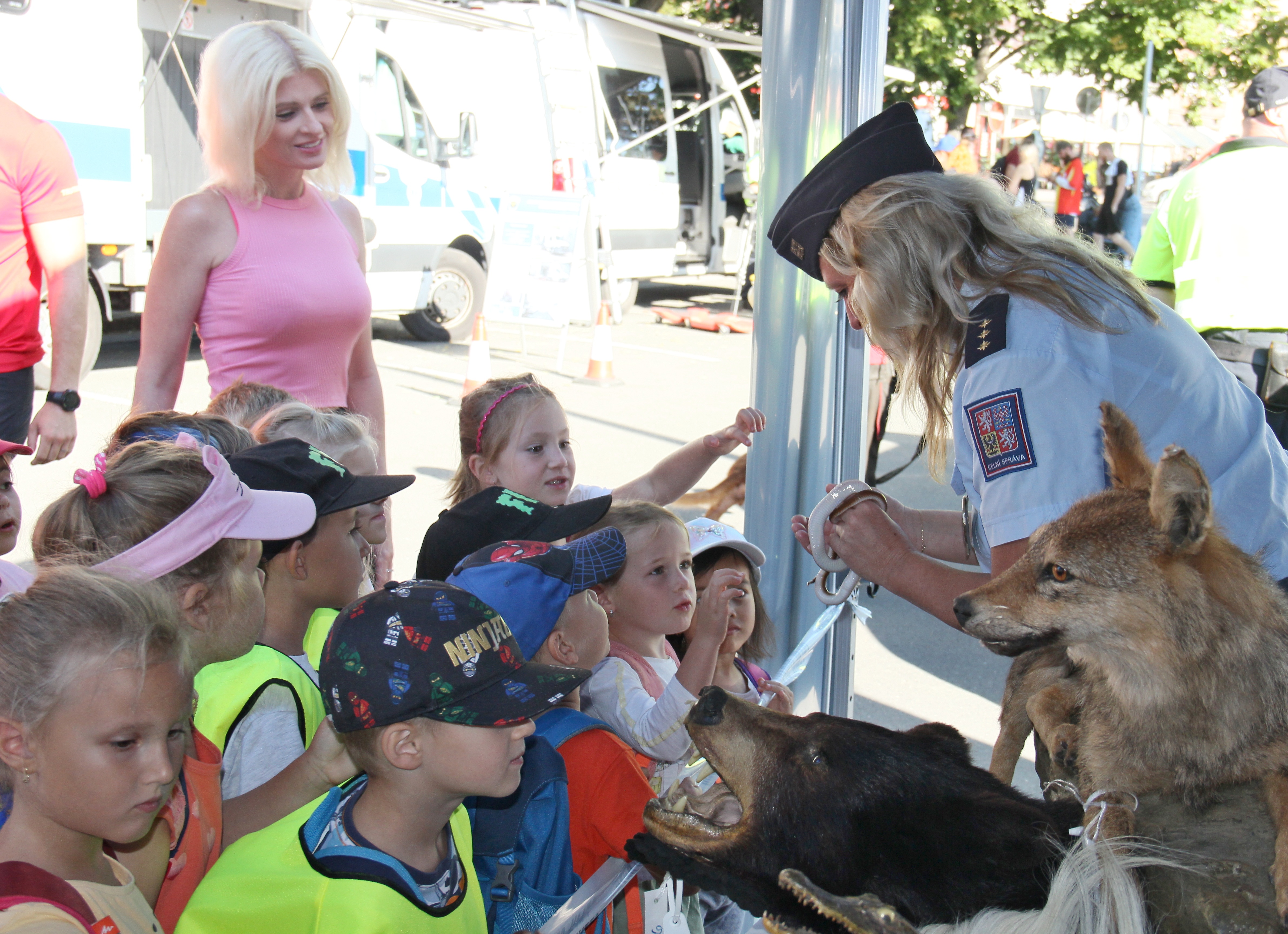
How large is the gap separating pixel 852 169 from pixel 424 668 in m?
1.49

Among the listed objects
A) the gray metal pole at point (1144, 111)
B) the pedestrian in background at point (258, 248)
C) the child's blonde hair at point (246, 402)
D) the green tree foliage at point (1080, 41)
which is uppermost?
the green tree foliage at point (1080, 41)

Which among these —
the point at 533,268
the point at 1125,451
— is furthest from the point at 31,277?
the point at 533,268

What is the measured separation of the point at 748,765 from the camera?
1.77m

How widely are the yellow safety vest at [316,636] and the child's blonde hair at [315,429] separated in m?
0.55

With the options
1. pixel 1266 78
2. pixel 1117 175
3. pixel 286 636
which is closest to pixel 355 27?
pixel 1266 78

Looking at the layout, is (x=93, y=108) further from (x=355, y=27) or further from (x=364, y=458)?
(x=364, y=458)

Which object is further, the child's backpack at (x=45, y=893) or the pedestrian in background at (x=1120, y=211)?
the pedestrian in background at (x=1120, y=211)

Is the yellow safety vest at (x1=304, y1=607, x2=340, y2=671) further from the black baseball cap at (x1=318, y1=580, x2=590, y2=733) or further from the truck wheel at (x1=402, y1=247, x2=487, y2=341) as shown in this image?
the truck wheel at (x1=402, y1=247, x2=487, y2=341)

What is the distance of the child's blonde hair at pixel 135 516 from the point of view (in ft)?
7.18

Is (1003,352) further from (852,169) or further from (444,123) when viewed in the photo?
(444,123)

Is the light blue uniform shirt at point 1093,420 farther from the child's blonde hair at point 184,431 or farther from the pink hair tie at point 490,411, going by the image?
the child's blonde hair at point 184,431

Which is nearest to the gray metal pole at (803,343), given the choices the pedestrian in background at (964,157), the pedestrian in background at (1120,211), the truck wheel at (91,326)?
the truck wheel at (91,326)

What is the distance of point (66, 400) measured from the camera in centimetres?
378

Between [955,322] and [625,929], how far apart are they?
58.5 inches
